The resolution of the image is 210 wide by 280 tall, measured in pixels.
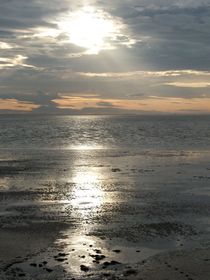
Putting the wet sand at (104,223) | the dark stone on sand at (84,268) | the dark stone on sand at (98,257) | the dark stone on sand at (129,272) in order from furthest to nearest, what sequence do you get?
1. the dark stone on sand at (98,257)
2. the wet sand at (104,223)
3. the dark stone on sand at (84,268)
4. the dark stone on sand at (129,272)

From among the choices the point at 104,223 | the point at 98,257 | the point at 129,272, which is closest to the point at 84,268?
the point at 98,257


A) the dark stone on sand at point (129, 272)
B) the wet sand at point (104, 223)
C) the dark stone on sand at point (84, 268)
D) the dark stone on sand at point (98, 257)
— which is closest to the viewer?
the dark stone on sand at point (129, 272)

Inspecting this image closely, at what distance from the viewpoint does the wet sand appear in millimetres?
15672

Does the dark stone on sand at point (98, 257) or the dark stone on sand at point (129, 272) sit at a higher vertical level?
the dark stone on sand at point (98, 257)

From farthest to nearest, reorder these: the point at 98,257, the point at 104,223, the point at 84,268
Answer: the point at 104,223, the point at 98,257, the point at 84,268

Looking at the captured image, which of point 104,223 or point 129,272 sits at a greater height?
point 104,223

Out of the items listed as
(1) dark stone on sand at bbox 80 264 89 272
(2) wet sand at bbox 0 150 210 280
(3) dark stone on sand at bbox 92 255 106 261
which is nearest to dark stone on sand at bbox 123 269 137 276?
(2) wet sand at bbox 0 150 210 280

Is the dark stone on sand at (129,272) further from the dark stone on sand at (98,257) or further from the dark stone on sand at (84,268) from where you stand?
the dark stone on sand at (98,257)

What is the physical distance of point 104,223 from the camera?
2169 cm

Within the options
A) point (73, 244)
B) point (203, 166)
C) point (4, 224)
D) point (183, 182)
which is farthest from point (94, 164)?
point (73, 244)

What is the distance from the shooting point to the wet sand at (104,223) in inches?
617

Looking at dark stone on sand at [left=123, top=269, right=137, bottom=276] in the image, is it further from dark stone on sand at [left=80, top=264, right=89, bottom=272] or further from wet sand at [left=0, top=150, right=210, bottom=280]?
dark stone on sand at [left=80, top=264, right=89, bottom=272]

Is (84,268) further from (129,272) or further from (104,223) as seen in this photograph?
(104,223)

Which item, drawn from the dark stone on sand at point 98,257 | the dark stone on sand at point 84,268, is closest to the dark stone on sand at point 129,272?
the dark stone on sand at point 84,268
